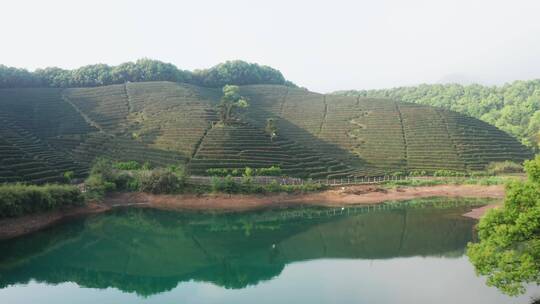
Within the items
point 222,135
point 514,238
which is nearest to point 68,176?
point 222,135

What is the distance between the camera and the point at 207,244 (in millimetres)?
38219

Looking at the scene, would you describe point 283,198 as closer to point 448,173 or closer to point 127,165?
point 127,165

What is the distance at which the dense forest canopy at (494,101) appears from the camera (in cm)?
9754

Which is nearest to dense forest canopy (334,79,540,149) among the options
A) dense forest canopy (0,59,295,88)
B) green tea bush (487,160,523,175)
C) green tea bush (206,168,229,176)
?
green tea bush (487,160,523,175)

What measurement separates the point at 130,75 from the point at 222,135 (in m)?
50.1

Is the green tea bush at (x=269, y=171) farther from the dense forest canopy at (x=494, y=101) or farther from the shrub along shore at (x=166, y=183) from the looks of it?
the dense forest canopy at (x=494, y=101)

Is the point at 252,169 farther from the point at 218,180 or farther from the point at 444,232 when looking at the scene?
the point at 444,232

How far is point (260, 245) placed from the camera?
37.5m

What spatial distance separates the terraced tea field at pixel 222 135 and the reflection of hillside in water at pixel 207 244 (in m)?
12.5

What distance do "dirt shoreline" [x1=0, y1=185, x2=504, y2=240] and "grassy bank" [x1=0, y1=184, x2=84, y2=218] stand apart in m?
1.46

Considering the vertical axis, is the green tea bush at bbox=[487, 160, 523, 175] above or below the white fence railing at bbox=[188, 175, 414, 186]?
above

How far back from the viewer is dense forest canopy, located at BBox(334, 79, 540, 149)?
97544 mm

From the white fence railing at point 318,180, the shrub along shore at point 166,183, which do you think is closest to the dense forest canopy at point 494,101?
the shrub along shore at point 166,183

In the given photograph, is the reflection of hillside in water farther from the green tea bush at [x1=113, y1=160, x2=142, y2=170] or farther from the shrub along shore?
the green tea bush at [x1=113, y1=160, x2=142, y2=170]
